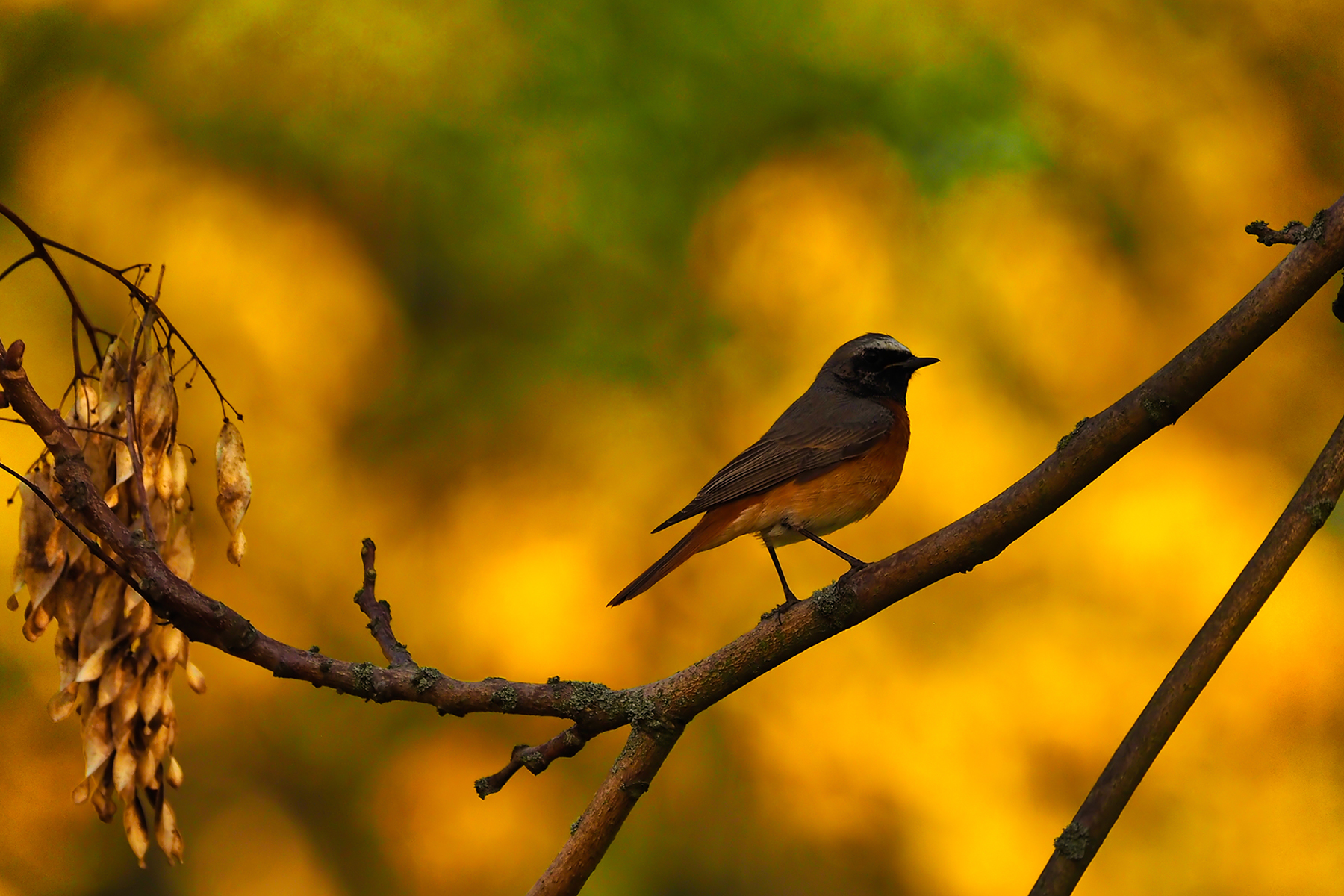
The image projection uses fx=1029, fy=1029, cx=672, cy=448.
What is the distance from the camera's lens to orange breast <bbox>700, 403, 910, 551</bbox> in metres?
2.51

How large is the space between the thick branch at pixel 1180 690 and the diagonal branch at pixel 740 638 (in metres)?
0.24

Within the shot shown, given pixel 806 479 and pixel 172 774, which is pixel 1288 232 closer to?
pixel 806 479

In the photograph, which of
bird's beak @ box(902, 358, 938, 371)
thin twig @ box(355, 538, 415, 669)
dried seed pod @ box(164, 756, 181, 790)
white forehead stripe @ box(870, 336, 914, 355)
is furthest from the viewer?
white forehead stripe @ box(870, 336, 914, 355)

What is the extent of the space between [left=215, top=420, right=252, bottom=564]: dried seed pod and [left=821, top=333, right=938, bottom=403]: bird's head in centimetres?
169

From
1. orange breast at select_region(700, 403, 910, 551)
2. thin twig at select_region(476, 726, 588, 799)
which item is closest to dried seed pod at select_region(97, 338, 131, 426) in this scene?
thin twig at select_region(476, 726, 588, 799)

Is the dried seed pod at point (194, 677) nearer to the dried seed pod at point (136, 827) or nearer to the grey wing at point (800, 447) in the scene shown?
the dried seed pod at point (136, 827)

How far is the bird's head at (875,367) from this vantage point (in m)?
2.97

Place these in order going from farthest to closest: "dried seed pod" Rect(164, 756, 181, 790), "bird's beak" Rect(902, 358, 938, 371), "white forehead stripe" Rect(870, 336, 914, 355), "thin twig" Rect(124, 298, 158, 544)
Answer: "white forehead stripe" Rect(870, 336, 914, 355), "bird's beak" Rect(902, 358, 938, 371), "dried seed pod" Rect(164, 756, 181, 790), "thin twig" Rect(124, 298, 158, 544)

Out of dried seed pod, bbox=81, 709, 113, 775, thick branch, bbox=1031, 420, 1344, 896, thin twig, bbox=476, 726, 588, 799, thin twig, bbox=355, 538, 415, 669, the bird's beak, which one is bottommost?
thick branch, bbox=1031, 420, 1344, 896

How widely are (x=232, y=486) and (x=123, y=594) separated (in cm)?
25

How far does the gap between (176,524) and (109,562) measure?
1.46ft

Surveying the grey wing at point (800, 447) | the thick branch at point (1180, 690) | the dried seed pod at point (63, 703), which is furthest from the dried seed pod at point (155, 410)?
the thick branch at point (1180, 690)

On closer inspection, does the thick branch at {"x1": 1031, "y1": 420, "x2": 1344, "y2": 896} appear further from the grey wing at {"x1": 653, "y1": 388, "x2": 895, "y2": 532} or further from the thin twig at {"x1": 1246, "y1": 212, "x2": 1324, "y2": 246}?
the grey wing at {"x1": 653, "y1": 388, "x2": 895, "y2": 532}

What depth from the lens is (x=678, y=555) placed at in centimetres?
233
